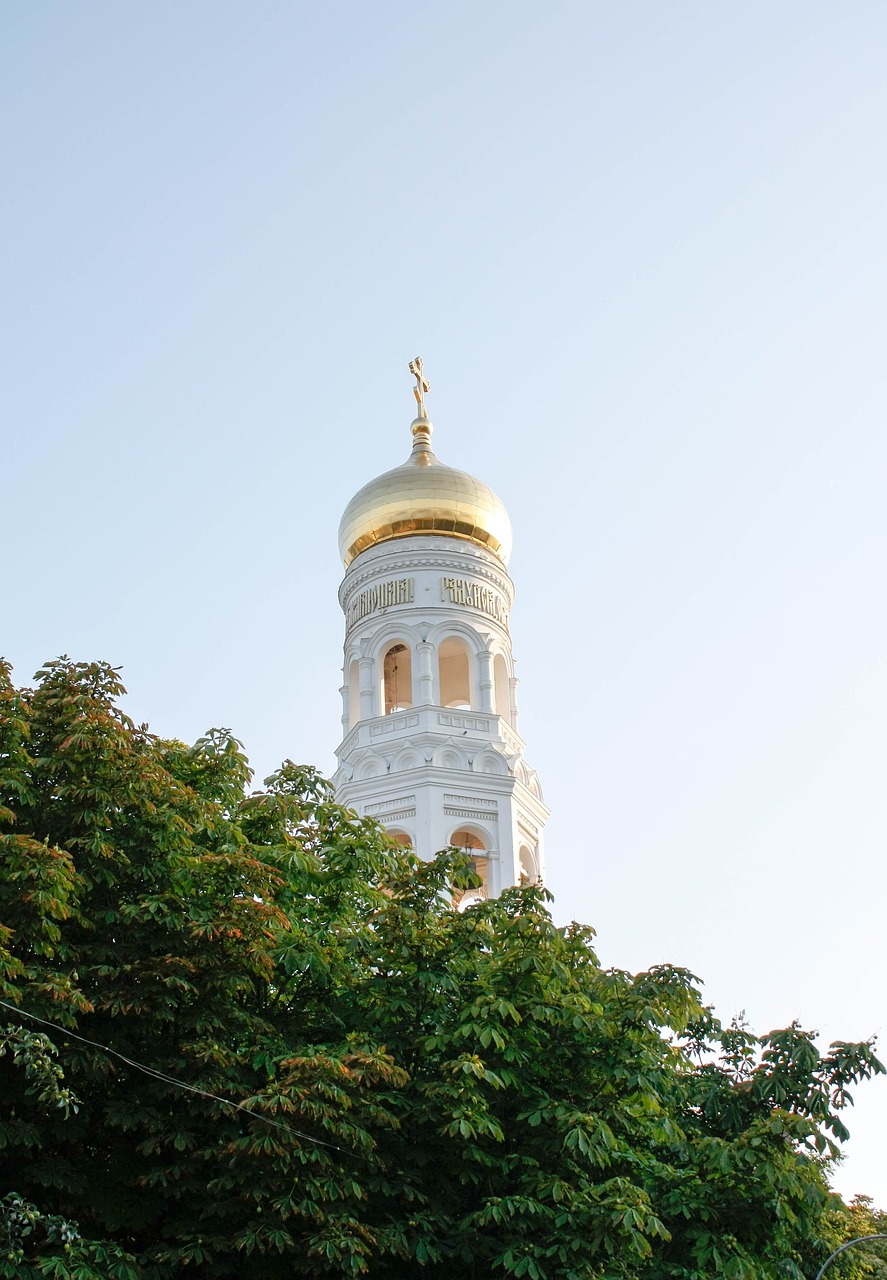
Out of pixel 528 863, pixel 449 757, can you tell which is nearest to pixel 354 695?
pixel 449 757

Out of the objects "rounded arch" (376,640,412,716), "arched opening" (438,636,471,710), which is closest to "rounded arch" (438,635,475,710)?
"arched opening" (438,636,471,710)

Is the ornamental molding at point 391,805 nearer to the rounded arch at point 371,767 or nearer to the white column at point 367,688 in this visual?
the rounded arch at point 371,767

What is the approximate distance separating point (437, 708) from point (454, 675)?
346 centimetres

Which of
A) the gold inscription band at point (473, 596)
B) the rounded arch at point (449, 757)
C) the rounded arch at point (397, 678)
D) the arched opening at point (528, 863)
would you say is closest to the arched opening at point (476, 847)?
the arched opening at point (528, 863)

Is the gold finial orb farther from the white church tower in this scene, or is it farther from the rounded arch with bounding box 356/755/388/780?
the rounded arch with bounding box 356/755/388/780

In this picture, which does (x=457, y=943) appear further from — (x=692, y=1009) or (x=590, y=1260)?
(x=590, y=1260)

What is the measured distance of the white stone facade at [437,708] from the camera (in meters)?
29.1

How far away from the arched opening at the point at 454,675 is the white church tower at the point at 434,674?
3 cm

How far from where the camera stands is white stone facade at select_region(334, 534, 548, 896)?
29.1 m

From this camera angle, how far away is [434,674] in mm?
30562

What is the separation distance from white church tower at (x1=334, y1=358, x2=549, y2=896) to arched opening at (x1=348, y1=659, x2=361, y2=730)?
0.04 metres

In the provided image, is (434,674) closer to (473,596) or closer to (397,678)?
(473,596)

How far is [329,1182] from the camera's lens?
1169 cm

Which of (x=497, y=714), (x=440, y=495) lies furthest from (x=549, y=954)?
(x=440, y=495)
